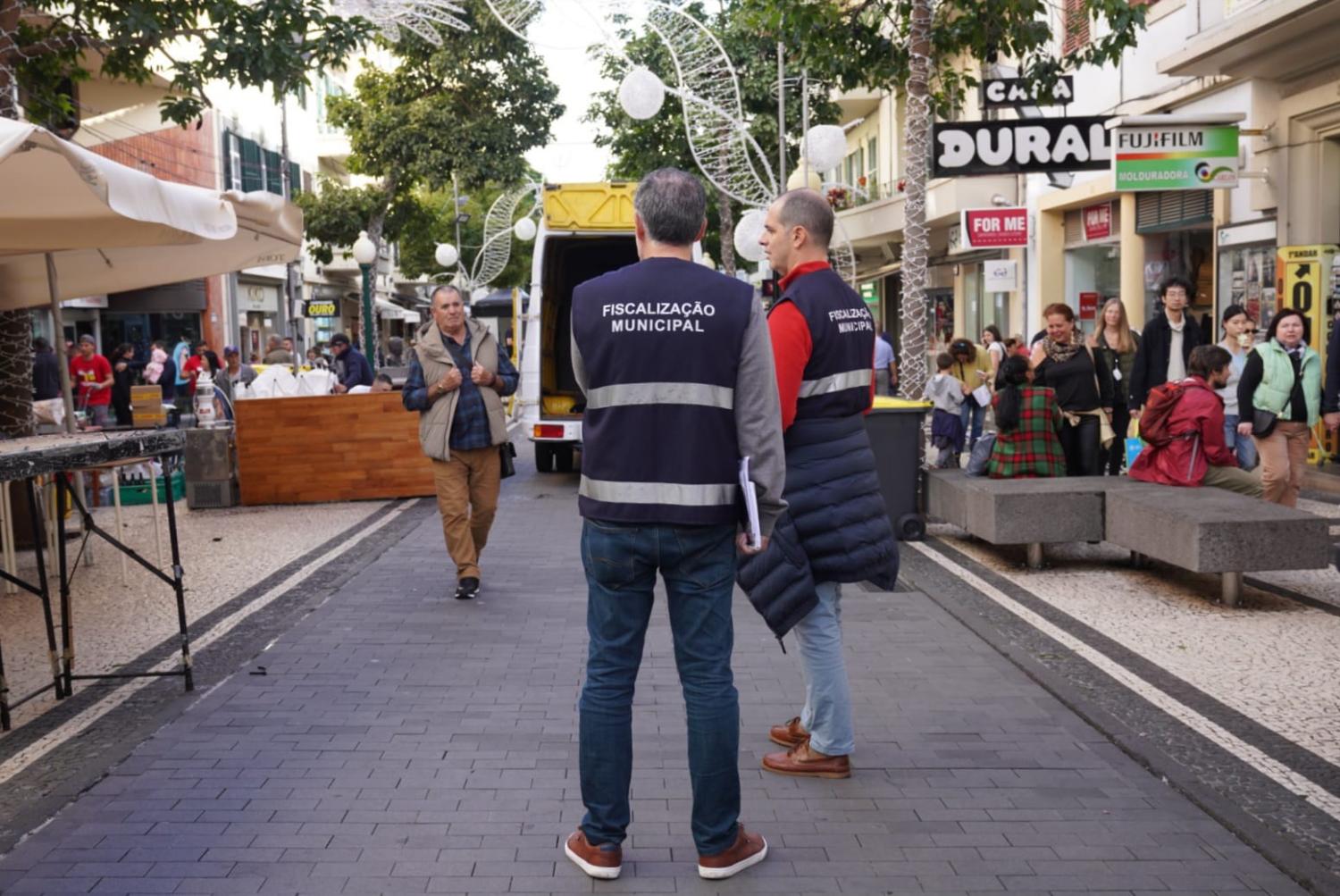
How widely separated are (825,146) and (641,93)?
285cm

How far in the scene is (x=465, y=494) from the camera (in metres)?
8.88

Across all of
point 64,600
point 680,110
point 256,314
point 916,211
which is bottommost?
point 64,600

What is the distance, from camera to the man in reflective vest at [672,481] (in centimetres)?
399

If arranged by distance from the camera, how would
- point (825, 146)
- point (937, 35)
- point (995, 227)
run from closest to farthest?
point (937, 35)
point (825, 146)
point (995, 227)

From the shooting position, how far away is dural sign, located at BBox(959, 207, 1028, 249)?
22.7m

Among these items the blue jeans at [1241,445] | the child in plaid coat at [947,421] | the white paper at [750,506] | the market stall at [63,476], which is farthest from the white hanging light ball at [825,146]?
the white paper at [750,506]

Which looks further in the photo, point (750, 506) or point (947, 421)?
point (947, 421)

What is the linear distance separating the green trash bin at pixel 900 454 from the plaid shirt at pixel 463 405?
3.23 meters

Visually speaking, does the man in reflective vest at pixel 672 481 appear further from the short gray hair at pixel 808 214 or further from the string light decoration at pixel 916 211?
the string light decoration at pixel 916 211

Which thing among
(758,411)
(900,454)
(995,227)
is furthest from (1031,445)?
(995,227)

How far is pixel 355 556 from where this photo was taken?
35.2 ft

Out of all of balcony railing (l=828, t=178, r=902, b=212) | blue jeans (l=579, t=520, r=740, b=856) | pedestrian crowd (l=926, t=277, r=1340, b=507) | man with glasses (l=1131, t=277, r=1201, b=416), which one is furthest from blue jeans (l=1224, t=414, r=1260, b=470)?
balcony railing (l=828, t=178, r=902, b=212)

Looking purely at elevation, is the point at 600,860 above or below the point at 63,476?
below

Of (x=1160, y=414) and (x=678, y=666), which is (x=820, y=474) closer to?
(x=678, y=666)
